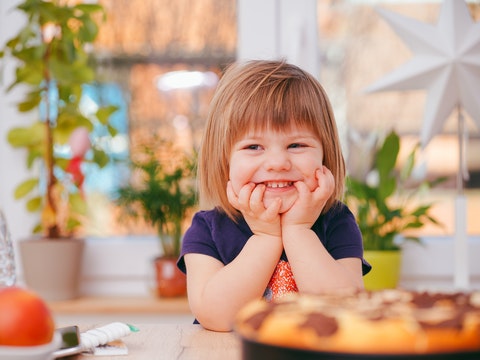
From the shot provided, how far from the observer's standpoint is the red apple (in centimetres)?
58

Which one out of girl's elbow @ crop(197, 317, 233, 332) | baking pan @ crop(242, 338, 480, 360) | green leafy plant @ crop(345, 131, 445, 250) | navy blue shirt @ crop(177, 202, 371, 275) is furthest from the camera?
green leafy plant @ crop(345, 131, 445, 250)

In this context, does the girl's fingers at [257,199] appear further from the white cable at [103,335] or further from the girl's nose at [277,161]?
the white cable at [103,335]

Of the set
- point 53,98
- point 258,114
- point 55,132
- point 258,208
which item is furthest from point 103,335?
point 53,98

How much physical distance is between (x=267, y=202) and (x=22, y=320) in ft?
1.89

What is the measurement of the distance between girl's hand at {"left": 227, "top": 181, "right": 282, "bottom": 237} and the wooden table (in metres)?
0.20

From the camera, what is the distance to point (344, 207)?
1289 mm

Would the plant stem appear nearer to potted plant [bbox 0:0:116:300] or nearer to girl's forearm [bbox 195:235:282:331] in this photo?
potted plant [bbox 0:0:116:300]

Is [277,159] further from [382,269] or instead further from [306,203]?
[382,269]

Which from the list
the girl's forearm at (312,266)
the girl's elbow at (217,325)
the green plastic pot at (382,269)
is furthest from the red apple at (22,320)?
the green plastic pot at (382,269)

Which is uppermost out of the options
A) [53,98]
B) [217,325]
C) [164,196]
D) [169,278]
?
[53,98]

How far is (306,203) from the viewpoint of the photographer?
110cm

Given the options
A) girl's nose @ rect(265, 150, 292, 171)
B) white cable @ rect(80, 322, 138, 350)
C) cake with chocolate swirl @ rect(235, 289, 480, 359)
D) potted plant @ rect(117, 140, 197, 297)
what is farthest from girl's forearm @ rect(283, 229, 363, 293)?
potted plant @ rect(117, 140, 197, 297)

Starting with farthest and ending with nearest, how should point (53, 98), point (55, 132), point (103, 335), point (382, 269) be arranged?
point (53, 98) < point (55, 132) < point (382, 269) < point (103, 335)

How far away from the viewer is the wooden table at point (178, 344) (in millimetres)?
804
